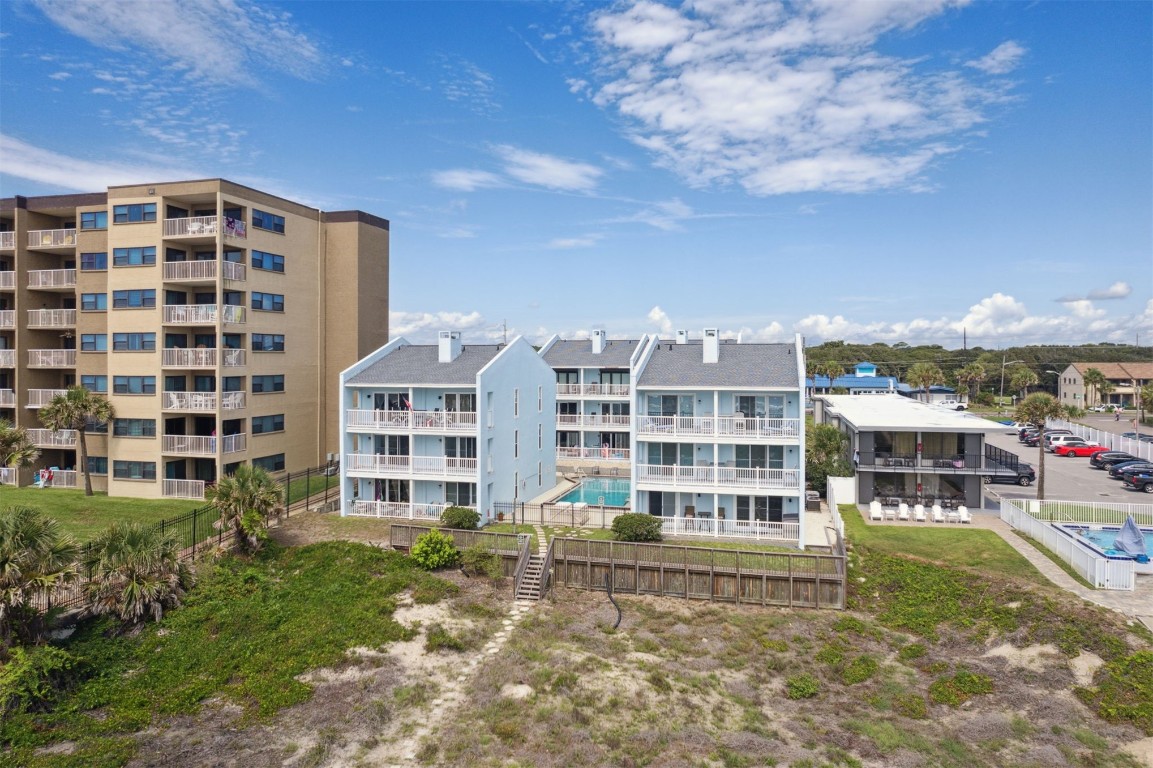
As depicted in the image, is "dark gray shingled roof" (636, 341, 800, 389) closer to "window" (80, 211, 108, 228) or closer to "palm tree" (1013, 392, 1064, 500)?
"palm tree" (1013, 392, 1064, 500)

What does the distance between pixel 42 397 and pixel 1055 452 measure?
78010 millimetres

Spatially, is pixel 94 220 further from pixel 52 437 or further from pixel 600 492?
pixel 600 492

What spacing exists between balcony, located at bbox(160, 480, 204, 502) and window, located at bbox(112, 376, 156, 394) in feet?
17.4

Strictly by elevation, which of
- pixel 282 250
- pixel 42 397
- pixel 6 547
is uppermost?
pixel 282 250

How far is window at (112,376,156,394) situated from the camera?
38031 millimetres

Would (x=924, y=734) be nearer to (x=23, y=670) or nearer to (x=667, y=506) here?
(x=667, y=506)

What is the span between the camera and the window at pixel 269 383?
39.9 metres

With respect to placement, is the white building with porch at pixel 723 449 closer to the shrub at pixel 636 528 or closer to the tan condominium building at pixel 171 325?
the shrub at pixel 636 528

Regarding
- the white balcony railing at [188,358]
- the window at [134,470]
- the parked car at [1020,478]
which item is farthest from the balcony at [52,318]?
the parked car at [1020,478]

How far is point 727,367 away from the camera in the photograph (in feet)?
119

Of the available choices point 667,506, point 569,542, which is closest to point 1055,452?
point 667,506

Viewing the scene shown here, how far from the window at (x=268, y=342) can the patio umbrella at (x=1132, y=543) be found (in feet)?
147

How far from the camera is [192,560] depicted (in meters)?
27.4

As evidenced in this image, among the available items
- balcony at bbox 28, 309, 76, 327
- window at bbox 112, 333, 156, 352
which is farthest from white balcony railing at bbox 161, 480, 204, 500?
balcony at bbox 28, 309, 76, 327
